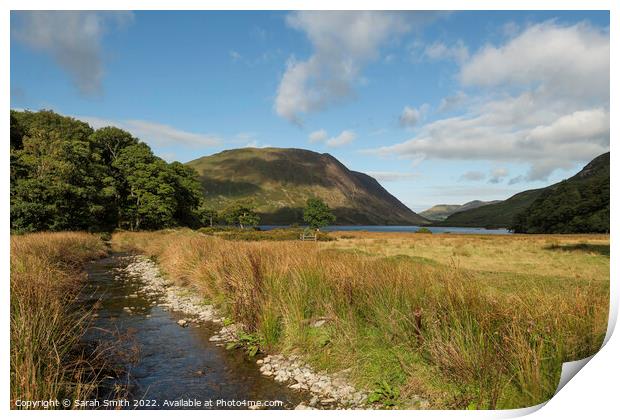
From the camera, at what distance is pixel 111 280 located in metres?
15.1

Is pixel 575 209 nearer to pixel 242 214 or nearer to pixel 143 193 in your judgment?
pixel 143 193

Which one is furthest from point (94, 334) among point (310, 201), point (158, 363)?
point (310, 201)

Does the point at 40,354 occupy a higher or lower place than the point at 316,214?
lower

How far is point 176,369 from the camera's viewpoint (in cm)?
613

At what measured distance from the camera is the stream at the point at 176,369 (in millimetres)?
5133

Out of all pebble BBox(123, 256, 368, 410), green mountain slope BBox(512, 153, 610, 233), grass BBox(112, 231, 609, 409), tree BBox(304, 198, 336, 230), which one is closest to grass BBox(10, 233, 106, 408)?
pebble BBox(123, 256, 368, 410)

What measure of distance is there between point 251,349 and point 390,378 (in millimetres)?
2874

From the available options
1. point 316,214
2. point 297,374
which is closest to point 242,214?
point 316,214

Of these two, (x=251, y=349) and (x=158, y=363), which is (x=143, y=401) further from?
(x=251, y=349)

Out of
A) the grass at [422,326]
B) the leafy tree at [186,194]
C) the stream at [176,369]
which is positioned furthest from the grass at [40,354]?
the leafy tree at [186,194]

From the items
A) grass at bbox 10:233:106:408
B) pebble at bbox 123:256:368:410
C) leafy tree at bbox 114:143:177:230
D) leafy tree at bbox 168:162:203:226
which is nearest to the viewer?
grass at bbox 10:233:106:408

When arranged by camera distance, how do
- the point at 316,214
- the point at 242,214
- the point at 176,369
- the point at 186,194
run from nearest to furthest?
the point at 176,369
the point at 186,194
the point at 316,214
the point at 242,214

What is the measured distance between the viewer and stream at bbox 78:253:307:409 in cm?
513

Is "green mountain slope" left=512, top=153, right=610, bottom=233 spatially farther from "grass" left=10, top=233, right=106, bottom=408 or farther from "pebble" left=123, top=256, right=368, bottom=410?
"grass" left=10, top=233, right=106, bottom=408
